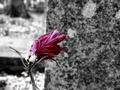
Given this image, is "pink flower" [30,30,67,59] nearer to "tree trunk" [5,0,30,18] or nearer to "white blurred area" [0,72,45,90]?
"white blurred area" [0,72,45,90]

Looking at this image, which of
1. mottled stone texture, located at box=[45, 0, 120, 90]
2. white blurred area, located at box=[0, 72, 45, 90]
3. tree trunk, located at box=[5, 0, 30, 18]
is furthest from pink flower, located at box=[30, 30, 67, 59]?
tree trunk, located at box=[5, 0, 30, 18]

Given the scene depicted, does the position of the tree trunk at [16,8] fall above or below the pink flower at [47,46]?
below

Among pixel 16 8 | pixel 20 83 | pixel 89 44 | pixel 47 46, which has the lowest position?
pixel 16 8

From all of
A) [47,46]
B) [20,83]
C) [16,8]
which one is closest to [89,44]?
[47,46]

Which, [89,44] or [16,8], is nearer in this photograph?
[89,44]

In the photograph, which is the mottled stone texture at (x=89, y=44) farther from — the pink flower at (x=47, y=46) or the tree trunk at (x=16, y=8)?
the tree trunk at (x=16, y=8)

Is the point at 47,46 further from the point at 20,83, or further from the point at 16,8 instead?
the point at 16,8

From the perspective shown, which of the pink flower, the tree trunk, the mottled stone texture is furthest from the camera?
the tree trunk

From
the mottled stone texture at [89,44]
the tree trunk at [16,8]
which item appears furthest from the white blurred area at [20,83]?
the tree trunk at [16,8]

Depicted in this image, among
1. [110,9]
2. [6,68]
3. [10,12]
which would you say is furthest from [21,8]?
[110,9]
